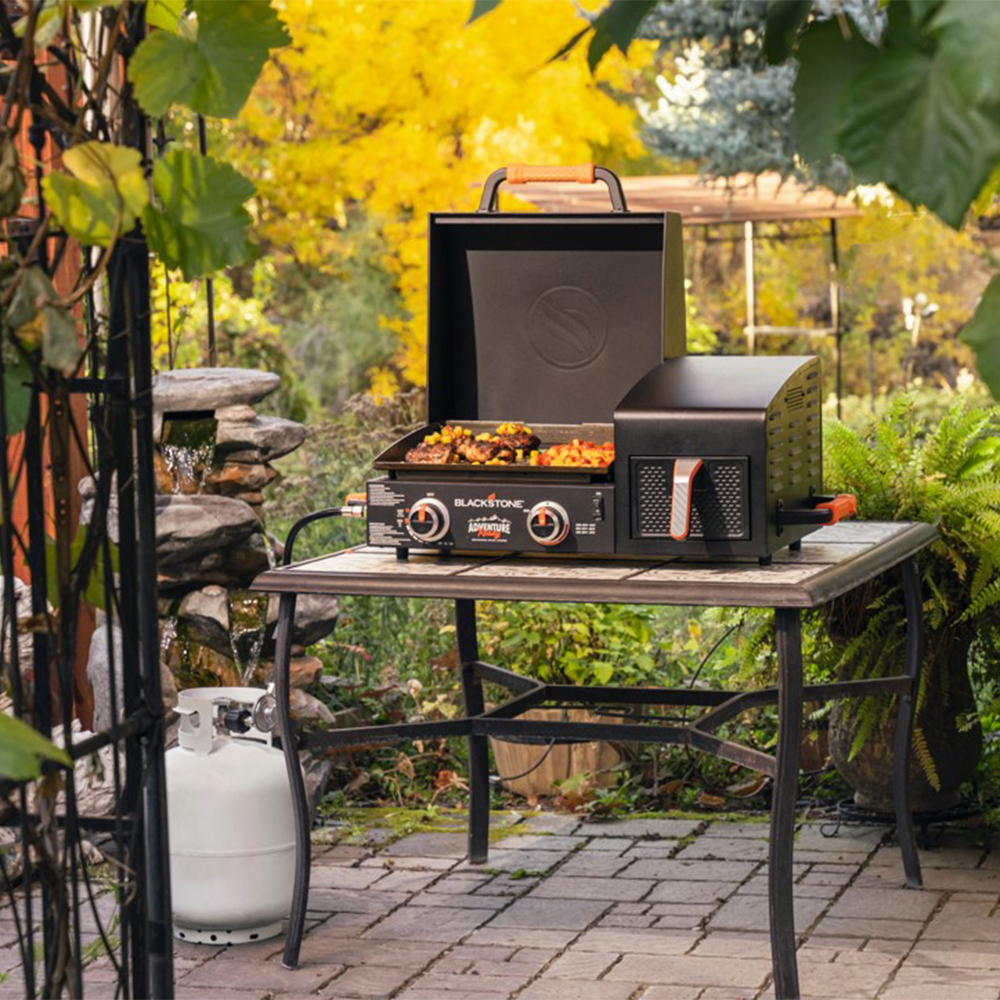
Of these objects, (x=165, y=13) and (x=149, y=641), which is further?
(x=149, y=641)

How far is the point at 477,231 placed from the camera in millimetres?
3936

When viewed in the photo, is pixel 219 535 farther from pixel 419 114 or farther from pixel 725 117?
pixel 419 114

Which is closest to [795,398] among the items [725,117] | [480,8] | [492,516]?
[492,516]

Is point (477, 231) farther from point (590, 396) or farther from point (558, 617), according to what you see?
point (558, 617)

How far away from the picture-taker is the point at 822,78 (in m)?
0.80

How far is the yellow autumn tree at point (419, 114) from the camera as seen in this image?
1341 centimetres

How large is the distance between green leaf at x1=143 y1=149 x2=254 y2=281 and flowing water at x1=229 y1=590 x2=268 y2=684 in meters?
3.26

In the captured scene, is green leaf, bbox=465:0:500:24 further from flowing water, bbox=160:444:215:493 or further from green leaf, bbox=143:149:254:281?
flowing water, bbox=160:444:215:493

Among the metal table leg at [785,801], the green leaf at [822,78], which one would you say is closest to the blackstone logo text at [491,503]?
the metal table leg at [785,801]

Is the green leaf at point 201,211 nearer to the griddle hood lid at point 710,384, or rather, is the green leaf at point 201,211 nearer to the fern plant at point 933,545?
the griddle hood lid at point 710,384

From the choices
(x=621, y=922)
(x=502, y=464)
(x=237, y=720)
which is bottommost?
(x=621, y=922)

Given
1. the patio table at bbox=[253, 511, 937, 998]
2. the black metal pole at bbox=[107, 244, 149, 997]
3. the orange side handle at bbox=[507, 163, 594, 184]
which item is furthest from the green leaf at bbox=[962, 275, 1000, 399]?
the orange side handle at bbox=[507, 163, 594, 184]

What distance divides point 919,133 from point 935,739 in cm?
406

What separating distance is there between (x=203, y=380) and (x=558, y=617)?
1.33m
